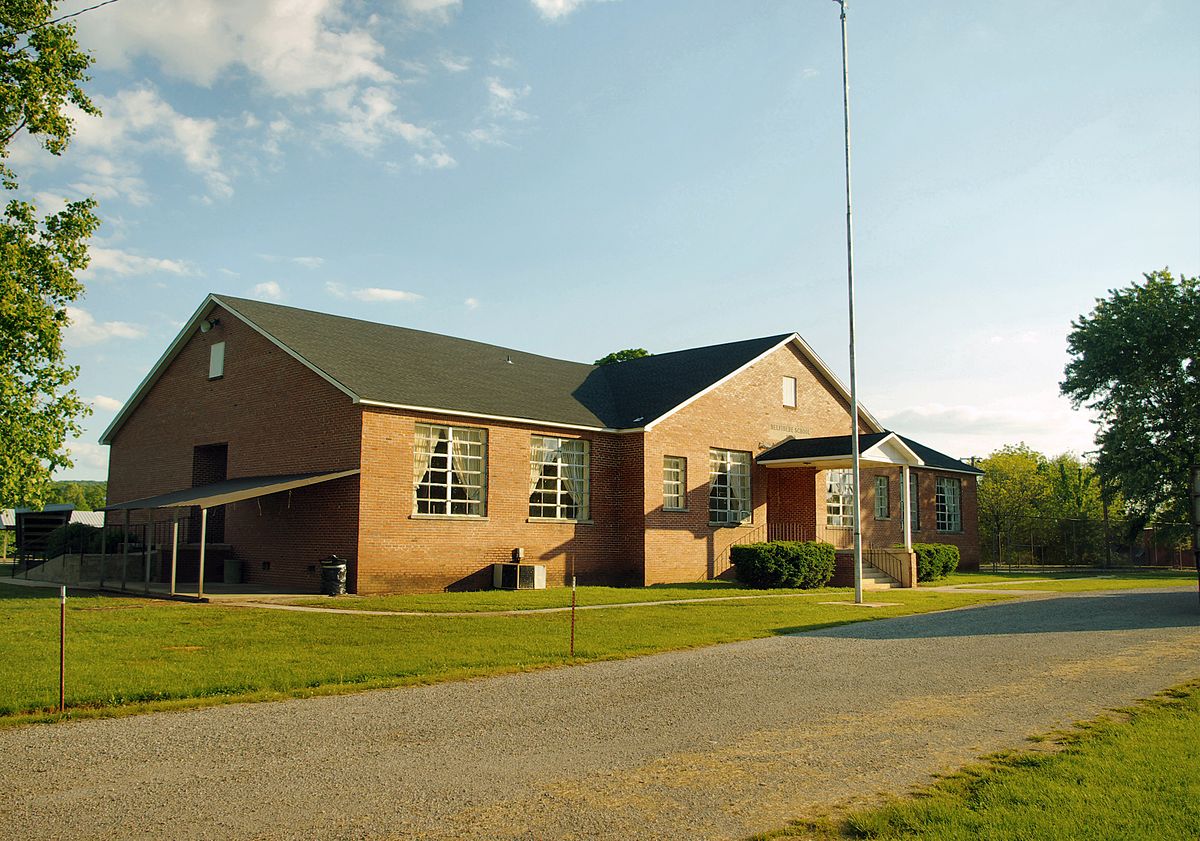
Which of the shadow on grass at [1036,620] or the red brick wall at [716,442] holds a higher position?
the red brick wall at [716,442]

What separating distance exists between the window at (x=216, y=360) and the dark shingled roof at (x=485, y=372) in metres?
1.44

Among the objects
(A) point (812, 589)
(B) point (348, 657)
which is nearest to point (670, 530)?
(A) point (812, 589)

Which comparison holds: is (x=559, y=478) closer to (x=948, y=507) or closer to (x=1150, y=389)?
(x=948, y=507)

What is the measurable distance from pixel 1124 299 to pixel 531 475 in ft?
103

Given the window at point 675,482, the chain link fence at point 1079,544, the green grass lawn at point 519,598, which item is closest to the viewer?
the green grass lawn at point 519,598

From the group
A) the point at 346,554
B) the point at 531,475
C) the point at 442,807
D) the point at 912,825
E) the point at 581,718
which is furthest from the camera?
the point at 531,475

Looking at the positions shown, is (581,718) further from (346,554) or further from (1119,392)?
(1119,392)

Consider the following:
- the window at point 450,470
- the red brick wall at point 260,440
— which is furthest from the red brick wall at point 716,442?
the red brick wall at point 260,440

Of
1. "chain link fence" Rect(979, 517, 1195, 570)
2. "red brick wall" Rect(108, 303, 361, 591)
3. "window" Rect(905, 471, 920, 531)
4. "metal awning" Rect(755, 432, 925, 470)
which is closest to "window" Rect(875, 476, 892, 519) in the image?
"window" Rect(905, 471, 920, 531)

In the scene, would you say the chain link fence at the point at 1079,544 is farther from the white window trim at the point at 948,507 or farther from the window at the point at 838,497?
the window at the point at 838,497

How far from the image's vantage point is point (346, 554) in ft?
71.1

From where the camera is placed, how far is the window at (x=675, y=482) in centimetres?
2792

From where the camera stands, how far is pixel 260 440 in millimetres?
24891

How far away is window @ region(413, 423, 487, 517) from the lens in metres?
23.1
